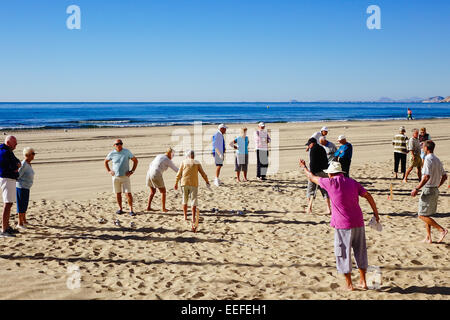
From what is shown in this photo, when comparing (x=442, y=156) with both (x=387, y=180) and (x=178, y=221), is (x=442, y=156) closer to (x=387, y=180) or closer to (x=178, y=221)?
(x=387, y=180)

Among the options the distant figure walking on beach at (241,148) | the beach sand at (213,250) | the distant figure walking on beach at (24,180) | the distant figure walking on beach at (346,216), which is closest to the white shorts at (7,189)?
the distant figure walking on beach at (24,180)

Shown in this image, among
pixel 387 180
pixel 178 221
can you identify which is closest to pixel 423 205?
pixel 178 221

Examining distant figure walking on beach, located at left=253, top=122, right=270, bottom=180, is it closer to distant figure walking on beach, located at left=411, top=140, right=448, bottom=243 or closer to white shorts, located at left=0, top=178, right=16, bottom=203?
distant figure walking on beach, located at left=411, top=140, right=448, bottom=243

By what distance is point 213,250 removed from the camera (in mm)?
6348

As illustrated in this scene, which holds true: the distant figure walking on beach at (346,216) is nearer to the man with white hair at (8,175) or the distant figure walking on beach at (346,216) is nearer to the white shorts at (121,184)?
the white shorts at (121,184)

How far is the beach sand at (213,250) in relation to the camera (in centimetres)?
491

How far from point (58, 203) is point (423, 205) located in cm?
852

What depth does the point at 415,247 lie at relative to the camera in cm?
623

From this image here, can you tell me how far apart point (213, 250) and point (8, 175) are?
13.4 ft

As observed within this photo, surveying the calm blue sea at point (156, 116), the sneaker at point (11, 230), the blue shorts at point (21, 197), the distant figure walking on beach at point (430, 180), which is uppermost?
the calm blue sea at point (156, 116)

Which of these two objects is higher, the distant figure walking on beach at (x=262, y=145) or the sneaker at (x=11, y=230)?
the distant figure walking on beach at (x=262, y=145)

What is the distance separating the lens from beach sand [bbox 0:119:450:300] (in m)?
4.91

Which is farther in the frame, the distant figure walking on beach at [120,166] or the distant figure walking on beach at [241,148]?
the distant figure walking on beach at [241,148]

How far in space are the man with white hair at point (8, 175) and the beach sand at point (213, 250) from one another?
19.8 inches
